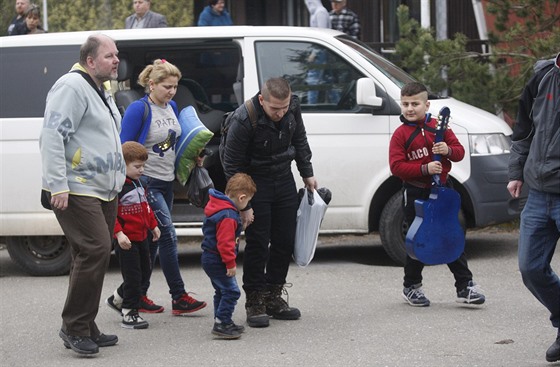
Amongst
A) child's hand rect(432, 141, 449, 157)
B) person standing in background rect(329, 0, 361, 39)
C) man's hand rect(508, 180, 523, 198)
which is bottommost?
man's hand rect(508, 180, 523, 198)

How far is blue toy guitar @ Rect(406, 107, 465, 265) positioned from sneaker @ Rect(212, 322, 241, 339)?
4.61 feet

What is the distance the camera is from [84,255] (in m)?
7.22

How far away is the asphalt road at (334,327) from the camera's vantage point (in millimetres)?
7137

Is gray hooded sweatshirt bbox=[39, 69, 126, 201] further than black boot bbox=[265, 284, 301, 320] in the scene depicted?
No

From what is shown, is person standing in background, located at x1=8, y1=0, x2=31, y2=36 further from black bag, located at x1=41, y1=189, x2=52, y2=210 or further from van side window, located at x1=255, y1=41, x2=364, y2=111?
black bag, located at x1=41, y1=189, x2=52, y2=210

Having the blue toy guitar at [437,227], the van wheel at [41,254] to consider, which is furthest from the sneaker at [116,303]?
the van wheel at [41,254]

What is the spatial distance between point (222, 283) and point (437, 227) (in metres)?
1.60

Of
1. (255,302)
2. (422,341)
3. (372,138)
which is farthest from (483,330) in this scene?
(372,138)

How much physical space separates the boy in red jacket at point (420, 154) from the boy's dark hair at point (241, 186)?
118 centimetres

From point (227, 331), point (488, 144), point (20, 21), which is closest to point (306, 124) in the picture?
point (488, 144)

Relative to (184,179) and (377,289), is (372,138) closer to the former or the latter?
(377,289)

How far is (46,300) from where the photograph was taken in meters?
9.34

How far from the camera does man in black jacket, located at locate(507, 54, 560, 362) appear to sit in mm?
6477

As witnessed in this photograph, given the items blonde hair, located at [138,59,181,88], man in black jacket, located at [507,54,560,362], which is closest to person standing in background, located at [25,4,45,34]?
blonde hair, located at [138,59,181,88]
